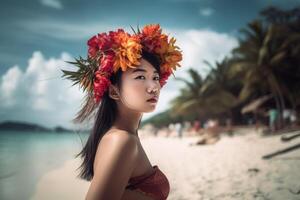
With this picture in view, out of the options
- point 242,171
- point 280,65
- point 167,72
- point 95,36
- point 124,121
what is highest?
point 280,65

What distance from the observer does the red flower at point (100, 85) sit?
4.80 feet

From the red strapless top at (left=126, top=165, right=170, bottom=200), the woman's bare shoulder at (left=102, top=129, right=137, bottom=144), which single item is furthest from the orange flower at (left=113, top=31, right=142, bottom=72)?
the red strapless top at (left=126, top=165, right=170, bottom=200)

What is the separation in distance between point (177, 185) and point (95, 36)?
3.49 m

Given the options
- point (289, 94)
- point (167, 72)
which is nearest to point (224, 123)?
point (289, 94)

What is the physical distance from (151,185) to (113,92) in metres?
0.44

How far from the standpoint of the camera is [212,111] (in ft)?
65.1

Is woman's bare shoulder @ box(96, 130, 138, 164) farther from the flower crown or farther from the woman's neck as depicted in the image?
the flower crown

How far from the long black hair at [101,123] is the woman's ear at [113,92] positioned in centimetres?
2

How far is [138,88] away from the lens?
1.45 m

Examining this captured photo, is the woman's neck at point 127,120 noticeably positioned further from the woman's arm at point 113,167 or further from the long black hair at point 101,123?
the woman's arm at point 113,167

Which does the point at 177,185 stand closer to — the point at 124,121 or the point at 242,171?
the point at 242,171

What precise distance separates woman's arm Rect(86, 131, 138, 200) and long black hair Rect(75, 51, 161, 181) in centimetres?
20

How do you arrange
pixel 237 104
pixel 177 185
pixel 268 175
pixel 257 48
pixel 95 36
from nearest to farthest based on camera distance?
pixel 95 36
pixel 268 175
pixel 177 185
pixel 257 48
pixel 237 104

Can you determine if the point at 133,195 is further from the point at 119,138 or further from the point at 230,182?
the point at 230,182
